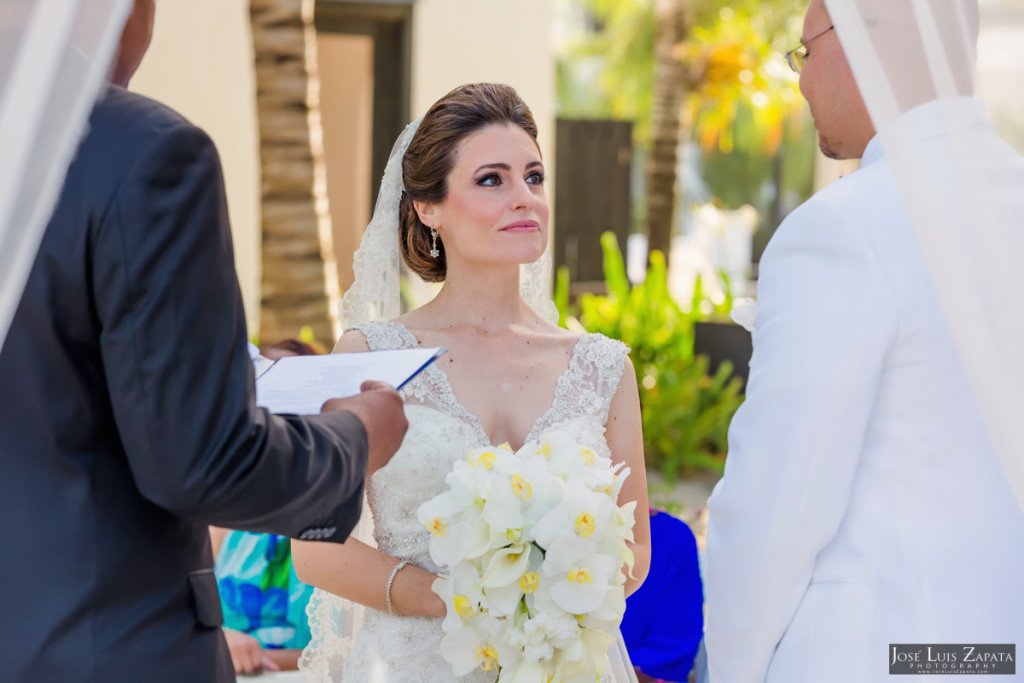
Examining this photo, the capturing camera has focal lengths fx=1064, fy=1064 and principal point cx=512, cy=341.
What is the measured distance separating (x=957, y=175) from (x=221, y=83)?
29.1ft

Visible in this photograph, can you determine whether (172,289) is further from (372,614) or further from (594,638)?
(372,614)

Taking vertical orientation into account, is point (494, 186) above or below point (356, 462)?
above

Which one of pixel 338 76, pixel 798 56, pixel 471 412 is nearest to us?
pixel 798 56

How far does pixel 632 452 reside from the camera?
273 centimetres

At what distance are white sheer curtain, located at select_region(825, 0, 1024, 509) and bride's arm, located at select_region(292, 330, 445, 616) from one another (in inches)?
54.5

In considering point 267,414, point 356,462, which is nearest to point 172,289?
point 267,414

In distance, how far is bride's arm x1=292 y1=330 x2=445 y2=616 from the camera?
2512 mm

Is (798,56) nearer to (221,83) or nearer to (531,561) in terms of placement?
(531,561)

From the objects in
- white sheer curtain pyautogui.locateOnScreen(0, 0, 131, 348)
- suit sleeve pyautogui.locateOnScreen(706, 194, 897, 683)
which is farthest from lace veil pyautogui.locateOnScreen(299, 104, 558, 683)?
white sheer curtain pyautogui.locateOnScreen(0, 0, 131, 348)

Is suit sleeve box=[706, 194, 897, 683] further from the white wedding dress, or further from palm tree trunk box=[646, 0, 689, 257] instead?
palm tree trunk box=[646, 0, 689, 257]

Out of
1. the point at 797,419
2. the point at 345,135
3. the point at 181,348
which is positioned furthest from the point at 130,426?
the point at 345,135

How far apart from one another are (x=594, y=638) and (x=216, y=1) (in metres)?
8.73

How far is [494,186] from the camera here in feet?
9.01

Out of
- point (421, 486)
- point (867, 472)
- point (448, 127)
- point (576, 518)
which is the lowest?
point (421, 486)
